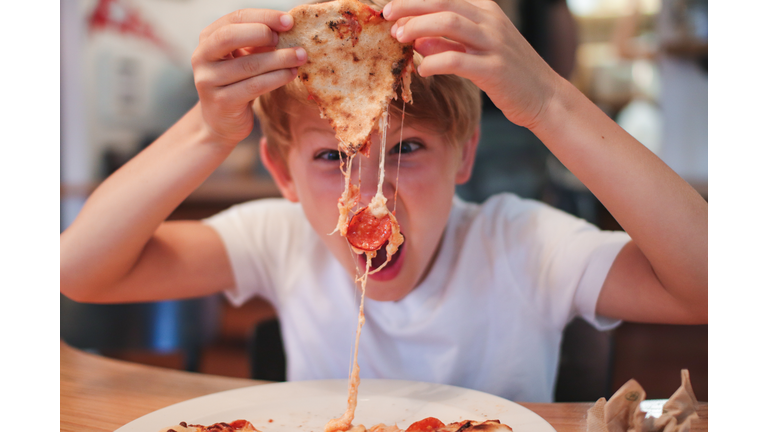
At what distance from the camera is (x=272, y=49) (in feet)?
2.22

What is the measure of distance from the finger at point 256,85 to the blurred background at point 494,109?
996mm

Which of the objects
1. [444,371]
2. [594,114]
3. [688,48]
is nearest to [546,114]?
[594,114]

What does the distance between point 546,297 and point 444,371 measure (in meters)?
0.23

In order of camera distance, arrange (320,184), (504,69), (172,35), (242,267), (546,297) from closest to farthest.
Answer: (504,69)
(320,184)
(546,297)
(242,267)
(172,35)

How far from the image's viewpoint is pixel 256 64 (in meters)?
0.65

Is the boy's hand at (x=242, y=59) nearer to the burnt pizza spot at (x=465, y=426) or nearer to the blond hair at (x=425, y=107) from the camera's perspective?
the blond hair at (x=425, y=107)

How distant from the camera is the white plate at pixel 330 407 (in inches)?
25.8

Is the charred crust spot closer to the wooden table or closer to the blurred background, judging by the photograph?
the wooden table

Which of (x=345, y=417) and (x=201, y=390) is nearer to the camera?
(x=345, y=417)

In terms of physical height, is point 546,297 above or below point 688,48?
below

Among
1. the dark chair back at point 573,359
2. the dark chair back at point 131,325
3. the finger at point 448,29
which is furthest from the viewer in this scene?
the dark chair back at point 131,325

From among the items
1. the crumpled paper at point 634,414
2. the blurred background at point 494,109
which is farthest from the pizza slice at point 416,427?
the blurred background at point 494,109

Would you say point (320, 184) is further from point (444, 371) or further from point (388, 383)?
point (444, 371)

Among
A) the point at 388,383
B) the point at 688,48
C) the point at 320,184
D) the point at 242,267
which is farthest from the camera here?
the point at 688,48
